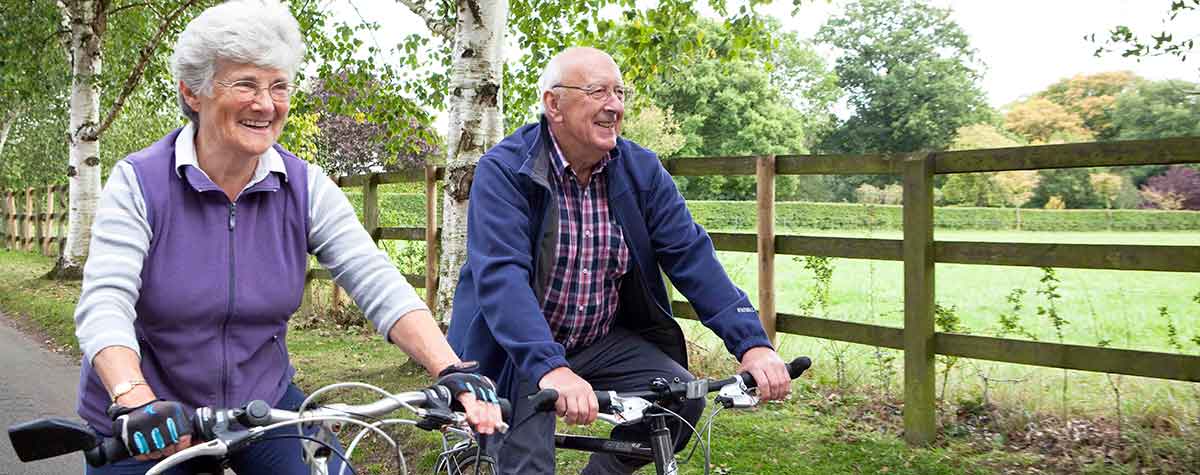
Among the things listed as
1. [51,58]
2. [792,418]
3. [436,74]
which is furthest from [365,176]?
[51,58]

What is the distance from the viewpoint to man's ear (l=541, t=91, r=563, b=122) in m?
3.80

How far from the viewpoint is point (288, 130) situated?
44.0 feet

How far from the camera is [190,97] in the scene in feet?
8.96

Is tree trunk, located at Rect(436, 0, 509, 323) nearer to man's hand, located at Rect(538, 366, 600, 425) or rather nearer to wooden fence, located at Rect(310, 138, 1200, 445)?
wooden fence, located at Rect(310, 138, 1200, 445)

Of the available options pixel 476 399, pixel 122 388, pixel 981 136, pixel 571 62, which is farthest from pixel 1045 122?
pixel 122 388

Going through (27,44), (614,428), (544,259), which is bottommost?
(614,428)

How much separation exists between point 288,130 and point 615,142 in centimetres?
1034

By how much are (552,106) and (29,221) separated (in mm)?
30368

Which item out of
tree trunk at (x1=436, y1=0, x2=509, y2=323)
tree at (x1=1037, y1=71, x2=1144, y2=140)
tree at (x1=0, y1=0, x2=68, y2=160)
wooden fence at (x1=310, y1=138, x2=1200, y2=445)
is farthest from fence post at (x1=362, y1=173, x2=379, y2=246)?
tree at (x1=1037, y1=71, x2=1144, y2=140)

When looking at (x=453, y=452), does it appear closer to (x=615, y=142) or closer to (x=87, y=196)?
(x=615, y=142)

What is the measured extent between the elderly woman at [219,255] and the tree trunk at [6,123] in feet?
129

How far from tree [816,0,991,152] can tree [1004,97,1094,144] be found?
3.57 meters

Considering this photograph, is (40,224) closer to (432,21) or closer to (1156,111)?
(432,21)

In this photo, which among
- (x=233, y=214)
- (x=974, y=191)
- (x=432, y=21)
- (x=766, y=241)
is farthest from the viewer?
(x=974, y=191)
